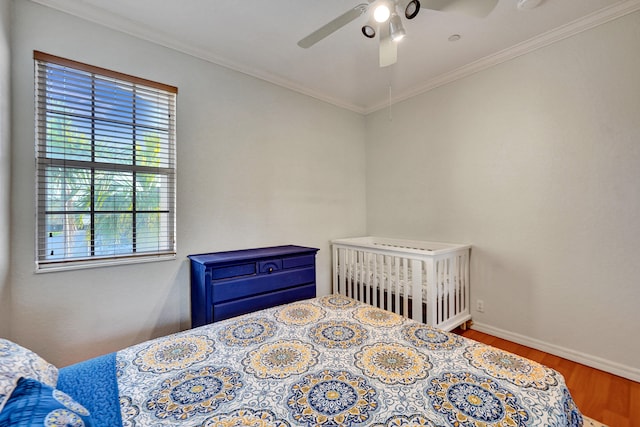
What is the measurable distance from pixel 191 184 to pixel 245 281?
95cm

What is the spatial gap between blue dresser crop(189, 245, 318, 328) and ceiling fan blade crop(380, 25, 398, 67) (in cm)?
169

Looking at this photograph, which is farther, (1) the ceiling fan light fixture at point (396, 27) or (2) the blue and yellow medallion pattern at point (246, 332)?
(1) the ceiling fan light fixture at point (396, 27)

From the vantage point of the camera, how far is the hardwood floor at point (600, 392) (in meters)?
1.67

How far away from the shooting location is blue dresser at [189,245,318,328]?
2119 millimetres

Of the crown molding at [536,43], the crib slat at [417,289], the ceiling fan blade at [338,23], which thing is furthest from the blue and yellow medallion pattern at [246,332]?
the crown molding at [536,43]

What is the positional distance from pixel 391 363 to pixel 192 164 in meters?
2.13

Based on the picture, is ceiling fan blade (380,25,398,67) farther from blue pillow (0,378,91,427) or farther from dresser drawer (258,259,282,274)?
blue pillow (0,378,91,427)

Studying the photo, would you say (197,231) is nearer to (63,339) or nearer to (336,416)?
(63,339)

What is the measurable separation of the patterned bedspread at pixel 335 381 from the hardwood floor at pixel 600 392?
1.15 metres

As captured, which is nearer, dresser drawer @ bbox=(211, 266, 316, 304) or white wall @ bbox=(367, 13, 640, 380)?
white wall @ bbox=(367, 13, 640, 380)

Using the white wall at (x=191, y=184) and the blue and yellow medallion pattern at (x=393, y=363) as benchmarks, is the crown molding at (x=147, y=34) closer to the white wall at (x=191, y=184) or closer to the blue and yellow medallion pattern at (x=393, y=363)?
the white wall at (x=191, y=184)

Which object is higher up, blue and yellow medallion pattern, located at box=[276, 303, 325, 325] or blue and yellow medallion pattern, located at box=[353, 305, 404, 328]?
blue and yellow medallion pattern, located at box=[353, 305, 404, 328]

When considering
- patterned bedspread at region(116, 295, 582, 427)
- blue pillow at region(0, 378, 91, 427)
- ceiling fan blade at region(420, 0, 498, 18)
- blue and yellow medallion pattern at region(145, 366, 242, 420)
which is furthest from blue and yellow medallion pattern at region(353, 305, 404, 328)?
ceiling fan blade at region(420, 0, 498, 18)

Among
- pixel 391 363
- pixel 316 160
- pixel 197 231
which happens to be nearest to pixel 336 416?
pixel 391 363
